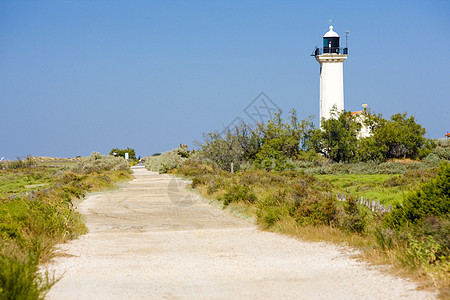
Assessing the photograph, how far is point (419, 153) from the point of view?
52969mm

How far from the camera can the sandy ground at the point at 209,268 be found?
6.79 meters

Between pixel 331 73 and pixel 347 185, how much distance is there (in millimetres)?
22753

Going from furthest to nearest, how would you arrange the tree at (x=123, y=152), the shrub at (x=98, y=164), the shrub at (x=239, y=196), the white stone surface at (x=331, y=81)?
the tree at (x=123, y=152) < the white stone surface at (x=331, y=81) < the shrub at (x=98, y=164) < the shrub at (x=239, y=196)

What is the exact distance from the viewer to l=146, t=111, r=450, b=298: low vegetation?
7.99 meters

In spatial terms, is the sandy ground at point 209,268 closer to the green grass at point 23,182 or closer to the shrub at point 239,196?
the shrub at point 239,196

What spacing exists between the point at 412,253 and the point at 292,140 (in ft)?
161

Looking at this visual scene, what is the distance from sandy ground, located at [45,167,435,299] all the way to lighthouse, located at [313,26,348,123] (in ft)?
138

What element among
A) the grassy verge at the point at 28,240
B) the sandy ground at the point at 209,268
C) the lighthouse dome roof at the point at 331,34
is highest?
the lighthouse dome roof at the point at 331,34

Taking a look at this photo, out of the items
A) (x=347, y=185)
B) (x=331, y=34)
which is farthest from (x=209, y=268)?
(x=331, y=34)

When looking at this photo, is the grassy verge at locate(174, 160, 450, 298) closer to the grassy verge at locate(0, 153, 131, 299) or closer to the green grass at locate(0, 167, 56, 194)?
the grassy verge at locate(0, 153, 131, 299)

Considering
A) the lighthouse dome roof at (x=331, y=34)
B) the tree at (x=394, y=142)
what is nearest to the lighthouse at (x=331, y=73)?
the lighthouse dome roof at (x=331, y=34)

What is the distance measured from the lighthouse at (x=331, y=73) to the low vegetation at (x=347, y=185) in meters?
1.57

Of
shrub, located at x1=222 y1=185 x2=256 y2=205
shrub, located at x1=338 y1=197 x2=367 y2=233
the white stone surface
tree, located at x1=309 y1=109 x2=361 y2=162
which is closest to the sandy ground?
shrub, located at x1=338 y1=197 x2=367 y2=233

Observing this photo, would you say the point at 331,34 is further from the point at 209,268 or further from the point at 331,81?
the point at 209,268
